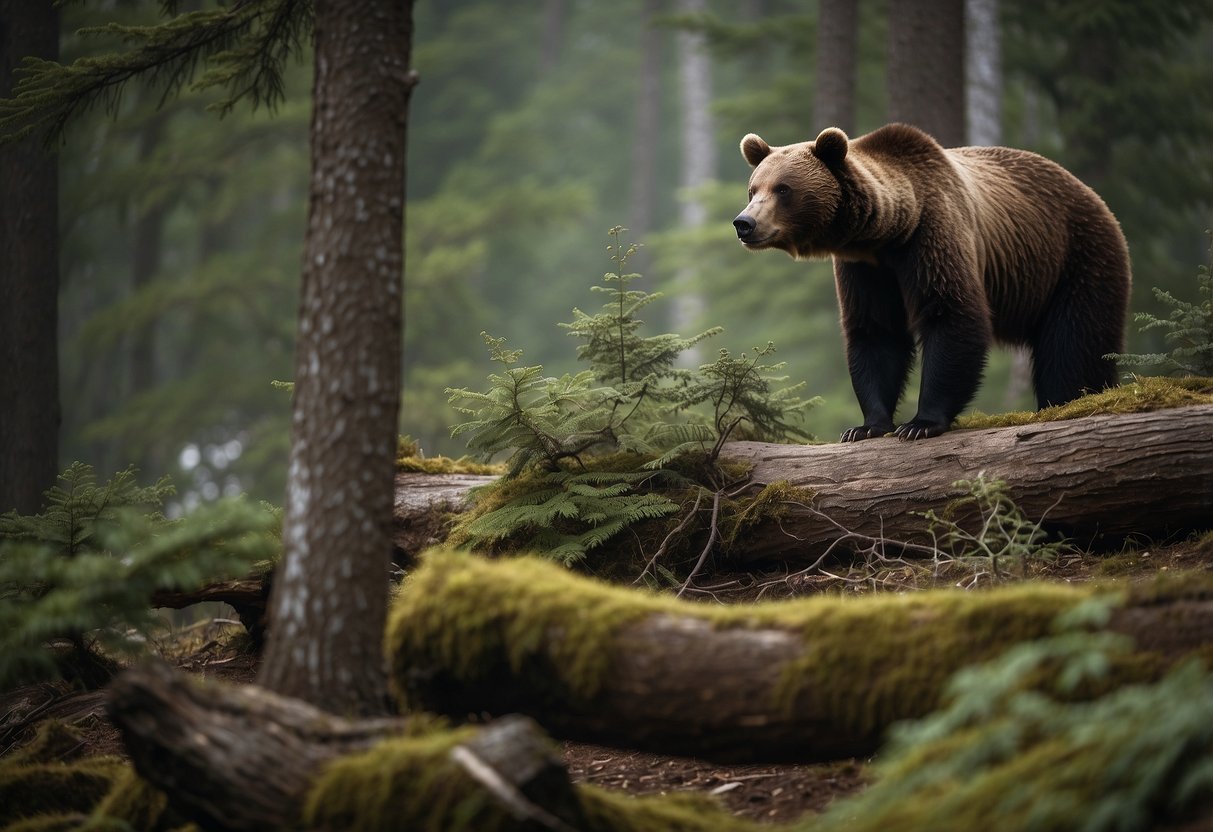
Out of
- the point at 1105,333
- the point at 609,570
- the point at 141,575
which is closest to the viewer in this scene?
the point at 141,575

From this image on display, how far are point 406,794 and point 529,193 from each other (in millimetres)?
20330

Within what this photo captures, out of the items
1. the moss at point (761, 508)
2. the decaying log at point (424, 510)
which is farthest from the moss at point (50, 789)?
the moss at point (761, 508)

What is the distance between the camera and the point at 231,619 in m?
7.65

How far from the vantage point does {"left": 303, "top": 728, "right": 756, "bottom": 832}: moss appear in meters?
2.91

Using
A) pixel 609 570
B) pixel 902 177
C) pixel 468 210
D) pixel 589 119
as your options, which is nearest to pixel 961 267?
pixel 902 177

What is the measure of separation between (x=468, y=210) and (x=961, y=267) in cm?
1657

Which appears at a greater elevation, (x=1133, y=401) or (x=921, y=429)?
(x=1133, y=401)

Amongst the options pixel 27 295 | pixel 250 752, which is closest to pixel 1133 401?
pixel 250 752

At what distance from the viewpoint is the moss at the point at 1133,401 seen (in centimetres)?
554

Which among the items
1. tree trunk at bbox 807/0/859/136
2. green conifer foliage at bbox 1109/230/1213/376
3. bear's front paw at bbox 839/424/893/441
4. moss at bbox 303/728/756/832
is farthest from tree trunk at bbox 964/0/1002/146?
moss at bbox 303/728/756/832

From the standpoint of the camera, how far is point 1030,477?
5426 millimetres

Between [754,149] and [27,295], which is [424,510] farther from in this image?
[27,295]

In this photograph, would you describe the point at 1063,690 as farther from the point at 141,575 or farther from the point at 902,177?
the point at 902,177

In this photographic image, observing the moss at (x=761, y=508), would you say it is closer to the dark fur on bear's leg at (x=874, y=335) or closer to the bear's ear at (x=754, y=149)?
the dark fur on bear's leg at (x=874, y=335)
